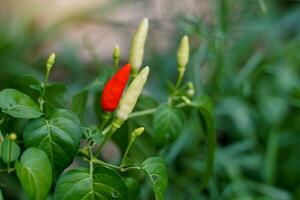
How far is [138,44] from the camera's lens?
1.07 m

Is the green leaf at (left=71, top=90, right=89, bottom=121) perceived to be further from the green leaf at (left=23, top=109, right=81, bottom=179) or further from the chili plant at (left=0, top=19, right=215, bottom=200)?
the green leaf at (left=23, top=109, right=81, bottom=179)

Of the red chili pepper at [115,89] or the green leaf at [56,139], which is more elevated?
the red chili pepper at [115,89]

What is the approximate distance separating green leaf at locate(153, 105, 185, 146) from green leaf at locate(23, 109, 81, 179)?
18 cm

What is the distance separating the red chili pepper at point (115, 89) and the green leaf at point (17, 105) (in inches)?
4.0

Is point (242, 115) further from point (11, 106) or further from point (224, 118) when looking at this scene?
point (11, 106)

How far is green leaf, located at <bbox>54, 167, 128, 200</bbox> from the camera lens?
0.92 m

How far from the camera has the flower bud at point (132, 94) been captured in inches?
37.7

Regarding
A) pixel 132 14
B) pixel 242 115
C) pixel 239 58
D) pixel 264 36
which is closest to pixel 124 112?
pixel 242 115

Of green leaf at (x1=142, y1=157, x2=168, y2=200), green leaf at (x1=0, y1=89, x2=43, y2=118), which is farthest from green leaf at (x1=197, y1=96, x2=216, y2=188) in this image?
green leaf at (x1=0, y1=89, x2=43, y2=118)

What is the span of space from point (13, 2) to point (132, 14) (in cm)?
42

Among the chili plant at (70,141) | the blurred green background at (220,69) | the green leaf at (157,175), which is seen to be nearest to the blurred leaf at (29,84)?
the chili plant at (70,141)

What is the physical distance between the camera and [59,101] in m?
1.11

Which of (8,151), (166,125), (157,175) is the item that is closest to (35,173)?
(8,151)

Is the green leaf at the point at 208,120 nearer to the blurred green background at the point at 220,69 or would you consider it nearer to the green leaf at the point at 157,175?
the green leaf at the point at 157,175
